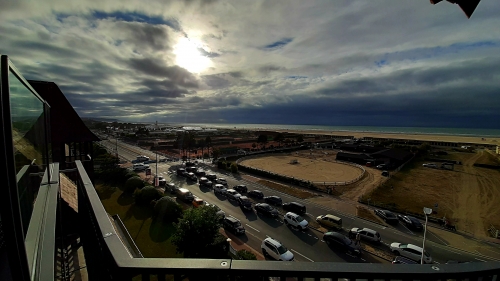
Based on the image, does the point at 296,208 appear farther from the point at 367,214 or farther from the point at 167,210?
the point at 167,210

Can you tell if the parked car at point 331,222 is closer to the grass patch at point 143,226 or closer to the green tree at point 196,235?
the green tree at point 196,235

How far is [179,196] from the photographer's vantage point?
22703 mm

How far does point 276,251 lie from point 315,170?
86.0ft

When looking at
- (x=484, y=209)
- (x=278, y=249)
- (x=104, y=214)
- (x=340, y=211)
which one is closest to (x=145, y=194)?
(x=278, y=249)

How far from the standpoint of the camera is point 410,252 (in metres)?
13.1

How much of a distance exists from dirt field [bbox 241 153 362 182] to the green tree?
21298 mm

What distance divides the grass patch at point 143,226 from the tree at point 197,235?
1751 mm

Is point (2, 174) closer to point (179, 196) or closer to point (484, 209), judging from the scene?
point (179, 196)

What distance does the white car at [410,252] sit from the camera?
1274cm

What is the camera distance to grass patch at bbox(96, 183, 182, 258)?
1316 cm

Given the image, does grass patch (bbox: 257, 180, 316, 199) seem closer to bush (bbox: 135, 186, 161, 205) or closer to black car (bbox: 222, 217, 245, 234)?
black car (bbox: 222, 217, 245, 234)

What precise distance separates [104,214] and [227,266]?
1406 mm

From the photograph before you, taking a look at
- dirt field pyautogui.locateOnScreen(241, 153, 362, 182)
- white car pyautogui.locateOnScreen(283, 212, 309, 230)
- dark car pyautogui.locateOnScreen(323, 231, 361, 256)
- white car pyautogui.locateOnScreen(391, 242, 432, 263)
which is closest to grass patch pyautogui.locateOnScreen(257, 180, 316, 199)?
dirt field pyautogui.locateOnScreen(241, 153, 362, 182)

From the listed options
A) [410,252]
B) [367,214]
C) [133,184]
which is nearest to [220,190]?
[133,184]
